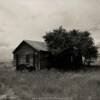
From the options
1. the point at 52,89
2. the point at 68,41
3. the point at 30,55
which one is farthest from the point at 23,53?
the point at 52,89

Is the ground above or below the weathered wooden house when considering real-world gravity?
below

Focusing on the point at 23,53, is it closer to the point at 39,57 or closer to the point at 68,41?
the point at 39,57

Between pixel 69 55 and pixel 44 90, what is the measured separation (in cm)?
1879

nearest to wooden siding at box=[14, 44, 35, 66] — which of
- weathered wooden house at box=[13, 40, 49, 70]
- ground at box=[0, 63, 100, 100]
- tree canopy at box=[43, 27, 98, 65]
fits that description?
weathered wooden house at box=[13, 40, 49, 70]

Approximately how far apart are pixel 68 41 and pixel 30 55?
600 centimetres

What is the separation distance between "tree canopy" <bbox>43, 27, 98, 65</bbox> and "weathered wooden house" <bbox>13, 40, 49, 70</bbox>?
56.7 inches

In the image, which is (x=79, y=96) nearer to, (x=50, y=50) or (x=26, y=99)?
(x=26, y=99)

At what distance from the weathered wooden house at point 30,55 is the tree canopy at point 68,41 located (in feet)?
4.72

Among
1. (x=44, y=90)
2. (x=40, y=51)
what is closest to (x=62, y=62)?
(x=40, y=51)

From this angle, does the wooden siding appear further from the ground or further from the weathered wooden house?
the ground

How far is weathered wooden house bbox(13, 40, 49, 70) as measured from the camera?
27.5m

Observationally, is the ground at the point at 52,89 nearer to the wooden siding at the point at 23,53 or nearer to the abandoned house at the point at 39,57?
the abandoned house at the point at 39,57

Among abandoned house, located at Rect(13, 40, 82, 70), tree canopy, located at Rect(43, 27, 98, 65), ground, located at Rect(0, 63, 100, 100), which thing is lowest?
ground, located at Rect(0, 63, 100, 100)

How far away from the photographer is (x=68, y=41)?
27984mm
